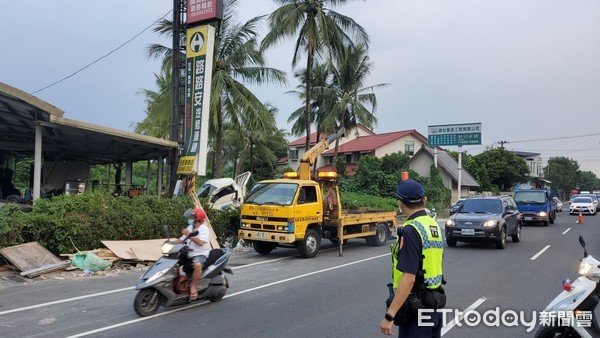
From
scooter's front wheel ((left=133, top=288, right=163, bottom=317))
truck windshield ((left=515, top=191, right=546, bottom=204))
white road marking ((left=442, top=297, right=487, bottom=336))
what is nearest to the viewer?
white road marking ((left=442, top=297, right=487, bottom=336))

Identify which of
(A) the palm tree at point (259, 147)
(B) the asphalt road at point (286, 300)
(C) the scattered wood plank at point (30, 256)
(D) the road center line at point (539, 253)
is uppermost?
(A) the palm tree at point (259, 147)

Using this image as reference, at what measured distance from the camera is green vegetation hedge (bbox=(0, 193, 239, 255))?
33.1 ft

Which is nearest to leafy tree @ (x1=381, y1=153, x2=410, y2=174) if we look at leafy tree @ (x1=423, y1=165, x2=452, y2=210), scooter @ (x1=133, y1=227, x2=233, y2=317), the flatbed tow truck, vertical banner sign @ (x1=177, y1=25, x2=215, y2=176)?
leafy tree @ (x1=423, y1=165, x2=452, y2=210)

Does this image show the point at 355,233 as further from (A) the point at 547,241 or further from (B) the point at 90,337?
(B) the point at 90,337

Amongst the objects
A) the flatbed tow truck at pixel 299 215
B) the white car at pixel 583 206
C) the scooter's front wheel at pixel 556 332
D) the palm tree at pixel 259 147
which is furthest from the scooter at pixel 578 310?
the white car at pixel 583 206

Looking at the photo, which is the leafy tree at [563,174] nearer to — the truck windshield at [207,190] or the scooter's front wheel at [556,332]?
the truck windshield at [207,190]

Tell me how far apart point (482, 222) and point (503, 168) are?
42.1m

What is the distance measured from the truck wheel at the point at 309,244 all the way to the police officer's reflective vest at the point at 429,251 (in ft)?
29.5

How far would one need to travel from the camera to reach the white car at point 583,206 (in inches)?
1526

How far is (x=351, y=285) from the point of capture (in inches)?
352

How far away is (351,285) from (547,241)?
1128cm

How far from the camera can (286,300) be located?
7.66 metres

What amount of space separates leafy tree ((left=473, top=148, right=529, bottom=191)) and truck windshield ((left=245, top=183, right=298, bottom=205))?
4351 cm

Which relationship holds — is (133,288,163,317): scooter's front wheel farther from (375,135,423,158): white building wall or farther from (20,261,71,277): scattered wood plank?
(375,135,423,158): white building wall
